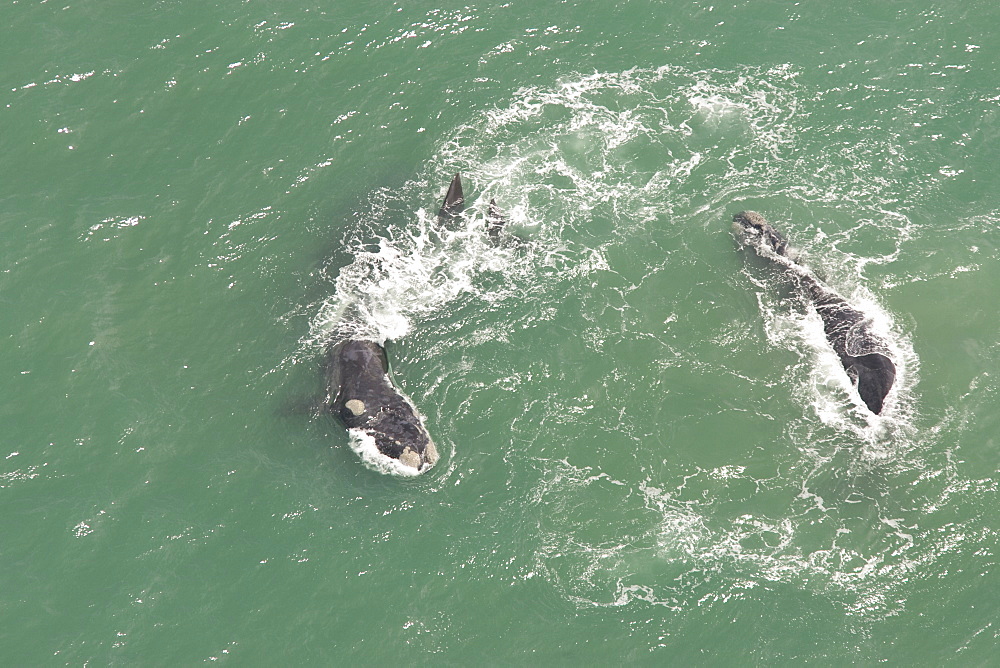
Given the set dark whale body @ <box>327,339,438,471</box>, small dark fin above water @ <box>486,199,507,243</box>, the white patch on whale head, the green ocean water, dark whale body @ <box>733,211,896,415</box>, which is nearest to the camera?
the green ocean water

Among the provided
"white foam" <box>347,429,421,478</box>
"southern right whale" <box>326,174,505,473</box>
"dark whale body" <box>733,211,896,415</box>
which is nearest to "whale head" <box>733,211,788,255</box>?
"dark whale body" <box>733,211,896,415</box>

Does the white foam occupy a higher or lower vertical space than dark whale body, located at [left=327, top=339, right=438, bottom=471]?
lower

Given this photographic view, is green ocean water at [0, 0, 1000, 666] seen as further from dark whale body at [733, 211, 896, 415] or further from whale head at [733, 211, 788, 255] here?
whale head at [733, 211, 788, 255]

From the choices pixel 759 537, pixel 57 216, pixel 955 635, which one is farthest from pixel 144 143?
pixel 955 635

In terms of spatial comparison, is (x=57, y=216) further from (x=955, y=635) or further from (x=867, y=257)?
(x=955, y=635)

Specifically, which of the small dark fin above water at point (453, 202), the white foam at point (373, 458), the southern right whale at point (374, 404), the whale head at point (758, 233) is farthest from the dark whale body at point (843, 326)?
the white foam at point (373, 458)

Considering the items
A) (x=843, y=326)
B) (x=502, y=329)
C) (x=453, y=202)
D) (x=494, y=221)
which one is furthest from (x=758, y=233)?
(x=453, y=202)
